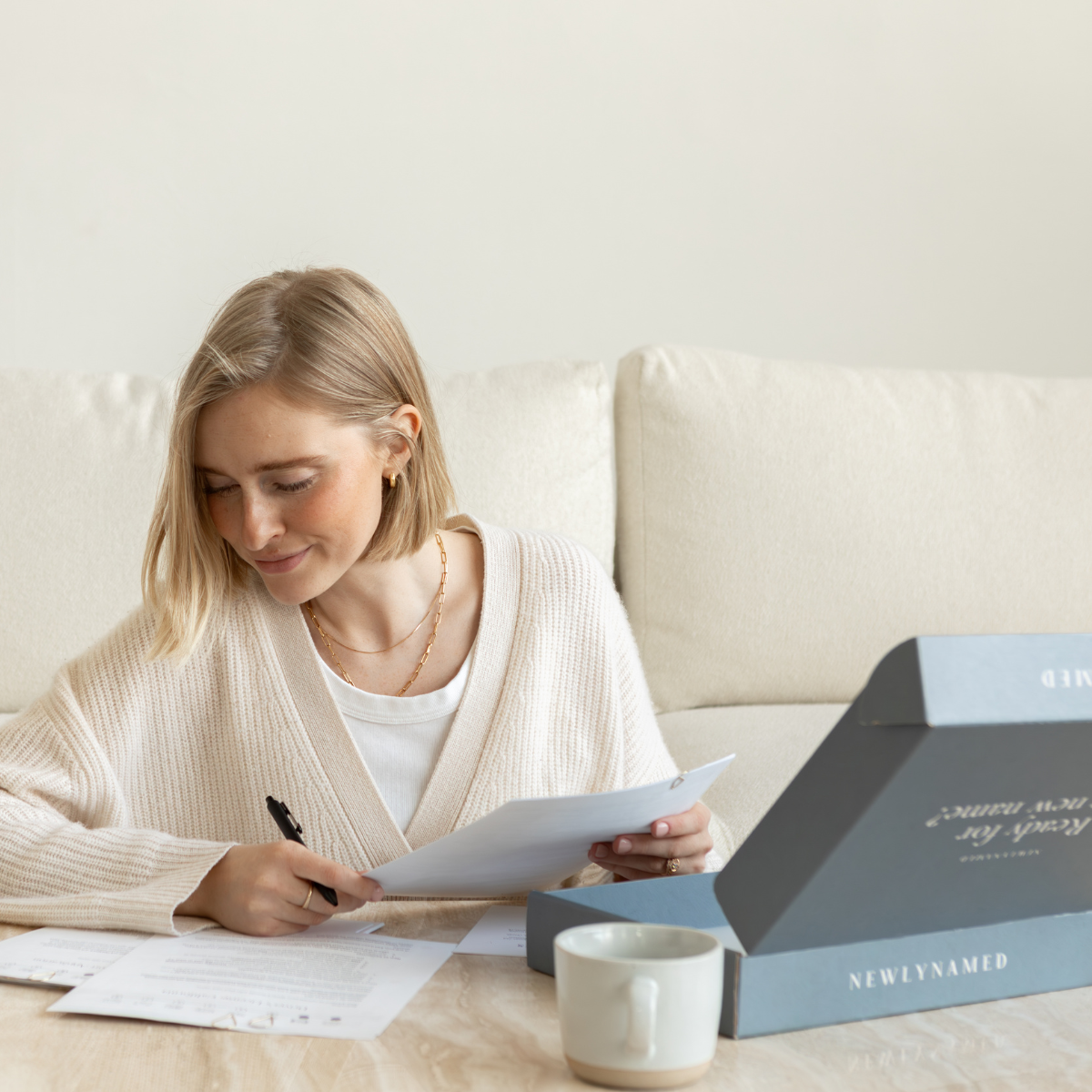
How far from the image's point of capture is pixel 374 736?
1169 millimetres

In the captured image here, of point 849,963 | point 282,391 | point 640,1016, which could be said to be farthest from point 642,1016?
point 282,391

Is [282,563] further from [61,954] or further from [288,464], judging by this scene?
[61,954]

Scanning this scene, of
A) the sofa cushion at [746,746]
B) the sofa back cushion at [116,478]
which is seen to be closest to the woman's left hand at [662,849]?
the sofa cushion at [746,746]

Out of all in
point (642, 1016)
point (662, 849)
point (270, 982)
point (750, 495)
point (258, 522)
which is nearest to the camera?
point (642, 1016)

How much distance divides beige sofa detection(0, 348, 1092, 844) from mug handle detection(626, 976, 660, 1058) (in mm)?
1016

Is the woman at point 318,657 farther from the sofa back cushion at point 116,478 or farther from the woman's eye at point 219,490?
the sofa back cushion at point 116,478

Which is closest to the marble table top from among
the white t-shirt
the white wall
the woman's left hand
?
the woman's left hand

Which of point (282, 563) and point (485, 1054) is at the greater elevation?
point (282, 563)

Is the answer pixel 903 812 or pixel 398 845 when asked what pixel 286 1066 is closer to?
pixel 903 812

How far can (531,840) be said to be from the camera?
2.56 feet

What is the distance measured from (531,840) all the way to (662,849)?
0.17 meters

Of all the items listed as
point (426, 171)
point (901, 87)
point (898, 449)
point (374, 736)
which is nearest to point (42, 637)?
point (374, 736)

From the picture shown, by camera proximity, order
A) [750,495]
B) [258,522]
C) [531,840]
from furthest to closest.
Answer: [750,495] → [258,522] → [531,840]


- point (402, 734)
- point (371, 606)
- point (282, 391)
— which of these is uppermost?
point (282, 391)
